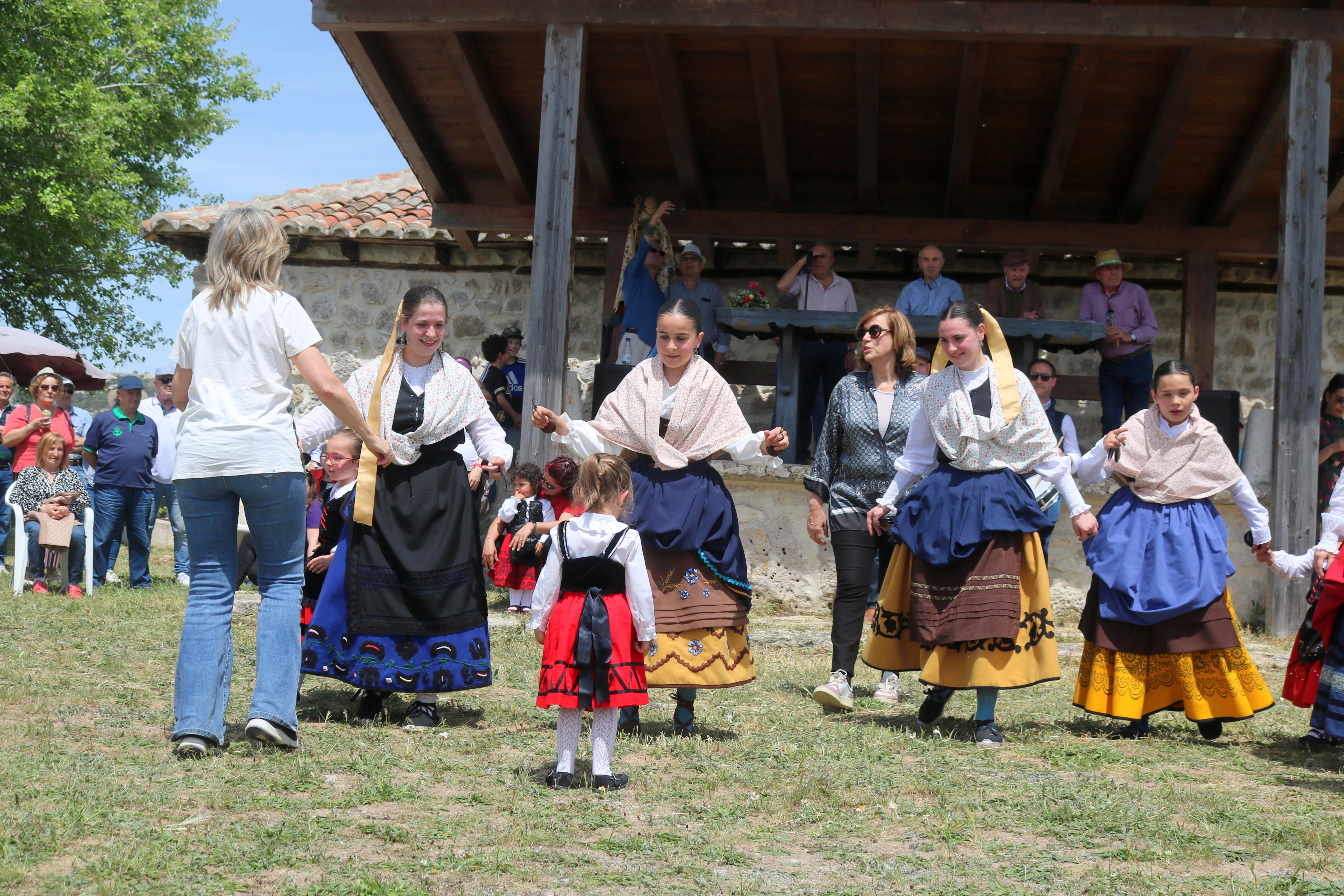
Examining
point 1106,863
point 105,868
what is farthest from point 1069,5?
point 105,868

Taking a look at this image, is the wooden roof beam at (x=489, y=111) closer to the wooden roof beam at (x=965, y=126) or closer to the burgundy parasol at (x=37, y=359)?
the wooden roof beam at (x=965, y=126)

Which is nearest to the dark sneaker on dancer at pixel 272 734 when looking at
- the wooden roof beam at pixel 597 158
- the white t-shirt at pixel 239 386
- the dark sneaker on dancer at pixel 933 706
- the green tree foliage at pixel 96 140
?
the white t-shirt at pixel 239 386

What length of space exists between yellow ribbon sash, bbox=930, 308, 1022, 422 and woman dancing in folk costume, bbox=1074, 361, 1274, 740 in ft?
1.92

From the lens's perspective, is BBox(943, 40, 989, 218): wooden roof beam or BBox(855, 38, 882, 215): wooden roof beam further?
BBox(855, 38, 882, 215): wooden roof beam

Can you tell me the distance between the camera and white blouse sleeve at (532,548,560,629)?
12.8 ft

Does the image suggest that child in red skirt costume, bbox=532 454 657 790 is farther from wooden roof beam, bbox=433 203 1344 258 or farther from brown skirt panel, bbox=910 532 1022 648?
wooden roof beam, bbox=433 203 1344 258

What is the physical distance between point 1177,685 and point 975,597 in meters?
1.00

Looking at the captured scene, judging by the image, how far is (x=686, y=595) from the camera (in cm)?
459

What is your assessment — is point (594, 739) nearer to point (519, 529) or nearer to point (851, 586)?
point (851, 586)

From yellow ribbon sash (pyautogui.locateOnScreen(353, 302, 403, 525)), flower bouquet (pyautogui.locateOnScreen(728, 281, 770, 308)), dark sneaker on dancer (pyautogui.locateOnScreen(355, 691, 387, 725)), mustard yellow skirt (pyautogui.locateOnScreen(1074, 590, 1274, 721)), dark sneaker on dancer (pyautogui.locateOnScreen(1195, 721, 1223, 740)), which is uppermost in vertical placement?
flower bouquet (pyautogui.locateOnScreen(728, 281, 770, 308))

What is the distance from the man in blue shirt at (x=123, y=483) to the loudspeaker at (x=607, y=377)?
3.79 m

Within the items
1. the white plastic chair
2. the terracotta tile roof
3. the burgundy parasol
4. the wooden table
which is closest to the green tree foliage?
the burgundy parasol

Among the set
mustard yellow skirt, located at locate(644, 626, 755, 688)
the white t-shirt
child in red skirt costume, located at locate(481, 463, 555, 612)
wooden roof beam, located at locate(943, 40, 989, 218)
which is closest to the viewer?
the white t-shirt

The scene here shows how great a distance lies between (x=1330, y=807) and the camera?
3.76 metres
